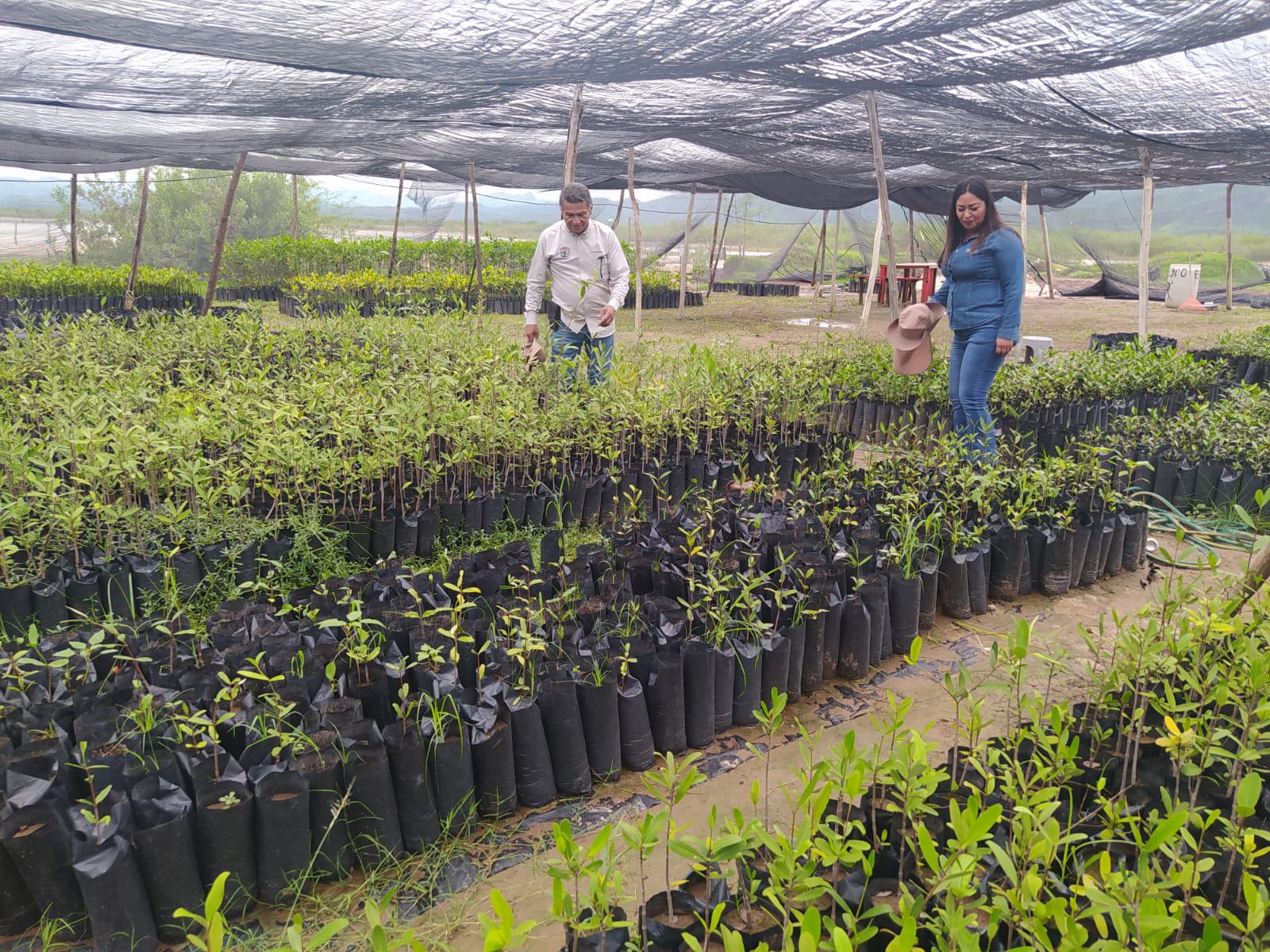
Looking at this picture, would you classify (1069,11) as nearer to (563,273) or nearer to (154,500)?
(563,273)

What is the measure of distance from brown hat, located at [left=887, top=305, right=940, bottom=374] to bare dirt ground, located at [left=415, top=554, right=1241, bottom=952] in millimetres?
1653

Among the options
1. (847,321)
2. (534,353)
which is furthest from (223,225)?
(847,321)

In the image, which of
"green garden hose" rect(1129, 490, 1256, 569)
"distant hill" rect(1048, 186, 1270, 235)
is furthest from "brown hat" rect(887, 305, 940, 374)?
"distant hill" rect(1048, 186, 1270, 235)

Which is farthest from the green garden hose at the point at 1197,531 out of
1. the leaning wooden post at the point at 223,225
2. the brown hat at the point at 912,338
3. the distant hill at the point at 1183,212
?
the distant hill at the point at 1183,212

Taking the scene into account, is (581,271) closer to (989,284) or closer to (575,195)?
(575,195)

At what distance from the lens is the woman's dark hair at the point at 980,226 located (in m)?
4.41

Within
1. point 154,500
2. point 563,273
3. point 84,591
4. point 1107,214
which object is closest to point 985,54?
point 563,273

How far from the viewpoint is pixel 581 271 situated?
5.10 meters

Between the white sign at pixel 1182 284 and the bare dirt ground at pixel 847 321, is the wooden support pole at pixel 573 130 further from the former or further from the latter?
the white sign at pixel 1182 284

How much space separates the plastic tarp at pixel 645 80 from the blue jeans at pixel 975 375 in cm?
159

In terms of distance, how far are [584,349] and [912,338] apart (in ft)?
6.32

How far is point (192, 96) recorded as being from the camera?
5.69 m

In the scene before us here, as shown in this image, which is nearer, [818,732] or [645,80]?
[818,732]

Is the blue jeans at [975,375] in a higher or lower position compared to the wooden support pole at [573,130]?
lower
